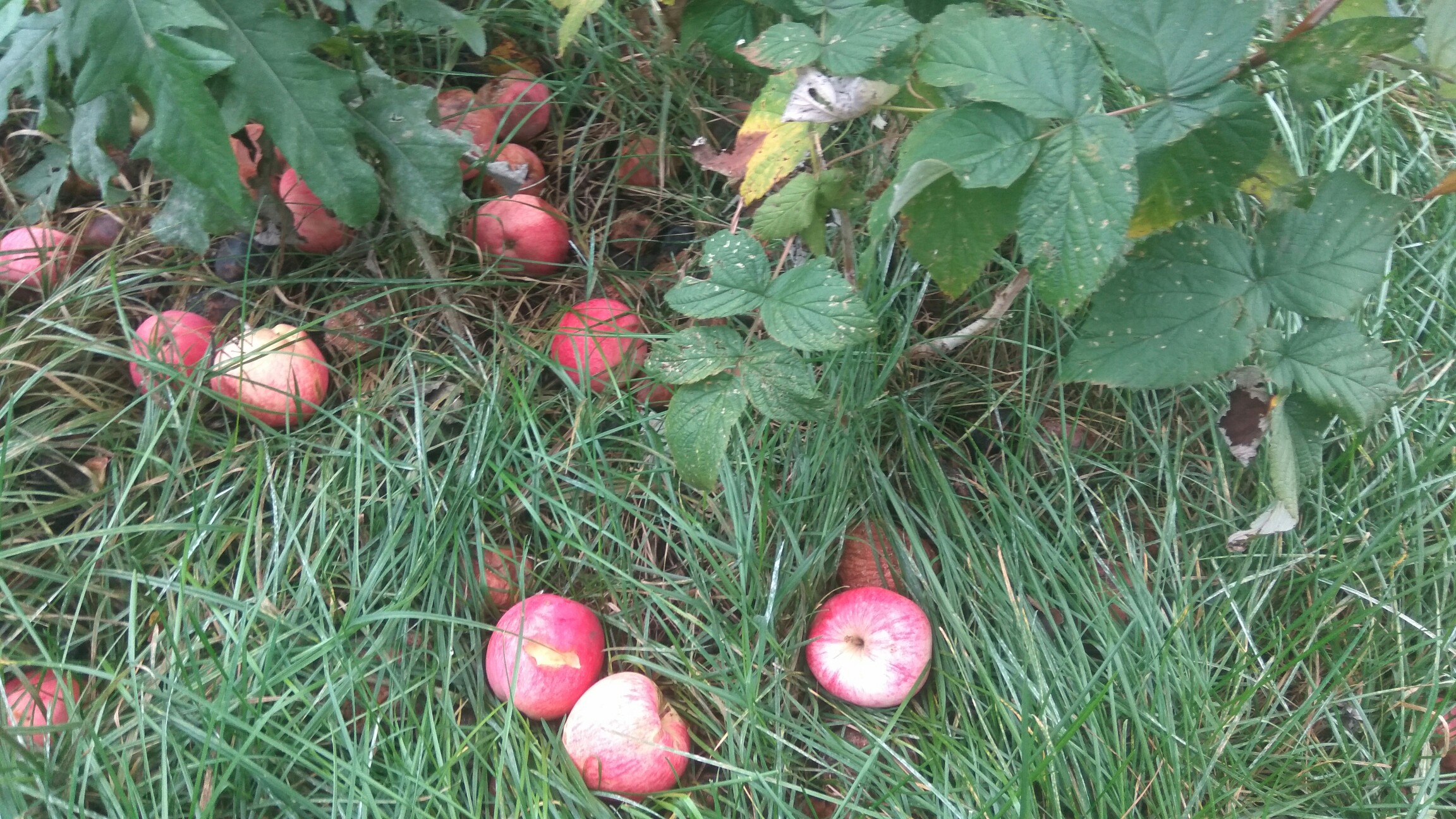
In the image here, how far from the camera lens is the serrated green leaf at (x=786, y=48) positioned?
1036mm

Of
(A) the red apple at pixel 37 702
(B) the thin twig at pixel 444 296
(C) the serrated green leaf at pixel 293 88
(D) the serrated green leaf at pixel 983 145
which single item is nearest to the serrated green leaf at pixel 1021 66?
(D) the serrated green leaf at pixel 983 145

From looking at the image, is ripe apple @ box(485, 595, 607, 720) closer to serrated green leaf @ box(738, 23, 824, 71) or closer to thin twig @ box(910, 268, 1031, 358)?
thin twig @ box(910, 268, 1031, 358)

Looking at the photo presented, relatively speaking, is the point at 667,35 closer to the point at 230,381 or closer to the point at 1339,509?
the point at 230,381

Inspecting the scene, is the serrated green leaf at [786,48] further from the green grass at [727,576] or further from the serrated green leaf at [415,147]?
the serrated green leaf at [415,147]

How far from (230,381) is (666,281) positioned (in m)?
0.82

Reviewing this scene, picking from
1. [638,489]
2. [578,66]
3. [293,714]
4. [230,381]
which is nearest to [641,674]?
[638,489]

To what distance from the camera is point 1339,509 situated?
1.49 metres

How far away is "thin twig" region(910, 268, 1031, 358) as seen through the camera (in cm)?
131

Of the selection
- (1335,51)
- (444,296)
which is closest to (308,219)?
(444,296)

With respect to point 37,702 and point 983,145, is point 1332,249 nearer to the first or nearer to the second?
point 983,145

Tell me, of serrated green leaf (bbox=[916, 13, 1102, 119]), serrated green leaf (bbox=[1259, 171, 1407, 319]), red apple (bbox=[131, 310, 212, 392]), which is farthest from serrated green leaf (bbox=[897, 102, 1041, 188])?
red apple (bbox=[131, 310, 212, 392])

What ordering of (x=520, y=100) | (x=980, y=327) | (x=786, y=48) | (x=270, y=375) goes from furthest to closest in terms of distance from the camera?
(x=520, y=100) → (x=270, y=375) → (x=980, y=327) → (x=786, y=48)

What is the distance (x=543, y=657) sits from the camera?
1318mm

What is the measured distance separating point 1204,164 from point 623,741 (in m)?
1.08
